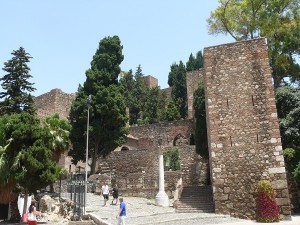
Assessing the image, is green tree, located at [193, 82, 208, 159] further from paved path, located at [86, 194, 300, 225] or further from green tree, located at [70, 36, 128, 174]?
paved path, located at [86, 194, 300, 225]

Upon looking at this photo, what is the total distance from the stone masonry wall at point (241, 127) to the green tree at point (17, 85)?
14.2 metres

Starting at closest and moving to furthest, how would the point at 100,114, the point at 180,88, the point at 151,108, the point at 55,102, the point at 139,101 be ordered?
1. the point at 100,114
2. the point at 55,102
3. the point at 151,108
4. the point at 139,101
5. the point at 180,88

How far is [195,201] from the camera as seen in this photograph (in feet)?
59.9

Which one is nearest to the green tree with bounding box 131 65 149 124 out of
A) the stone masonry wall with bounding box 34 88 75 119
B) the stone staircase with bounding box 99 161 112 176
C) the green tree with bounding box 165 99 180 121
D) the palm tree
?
the green tree with bounding box 165 99 180 121

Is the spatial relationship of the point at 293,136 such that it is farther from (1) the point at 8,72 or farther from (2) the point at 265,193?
(1) the point at 8,72

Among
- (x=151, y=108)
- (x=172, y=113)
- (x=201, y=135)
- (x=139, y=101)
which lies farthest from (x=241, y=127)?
(x=139, y=101)

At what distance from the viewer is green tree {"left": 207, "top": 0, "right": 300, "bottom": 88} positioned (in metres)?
22.0

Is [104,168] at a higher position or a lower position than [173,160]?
lower

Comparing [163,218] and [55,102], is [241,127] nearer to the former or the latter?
[163,218]

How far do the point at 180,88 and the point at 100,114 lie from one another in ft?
73.8

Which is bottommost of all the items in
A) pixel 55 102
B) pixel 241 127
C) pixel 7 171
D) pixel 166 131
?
pixel 7 171

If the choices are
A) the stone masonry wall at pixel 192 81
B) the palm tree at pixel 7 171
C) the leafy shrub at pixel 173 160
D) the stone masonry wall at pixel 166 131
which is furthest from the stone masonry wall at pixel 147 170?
the stone masonry wall at pixel 192 81

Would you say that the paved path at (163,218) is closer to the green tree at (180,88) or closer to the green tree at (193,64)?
the green tree at (180,88)

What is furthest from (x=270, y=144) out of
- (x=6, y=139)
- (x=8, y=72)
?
(x=8, y=72)
